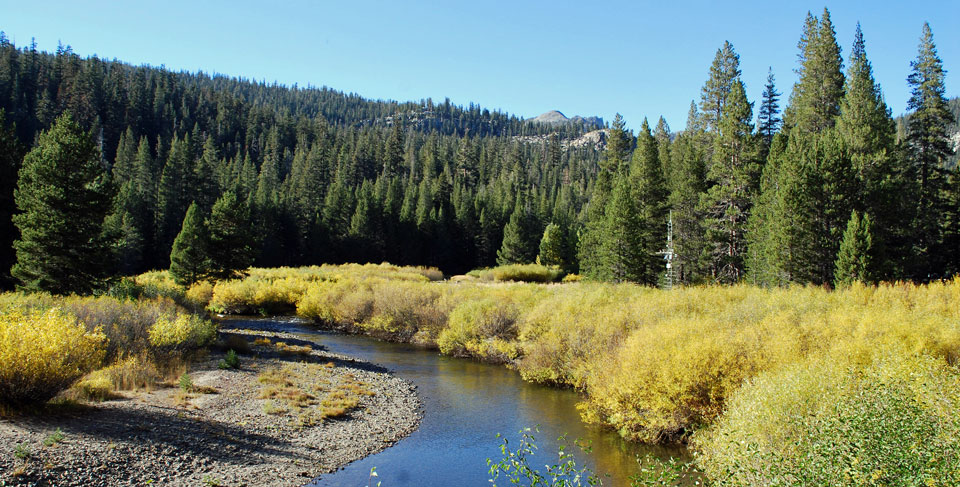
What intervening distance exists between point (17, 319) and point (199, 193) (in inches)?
3039

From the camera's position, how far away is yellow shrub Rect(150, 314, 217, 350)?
23.8 metres

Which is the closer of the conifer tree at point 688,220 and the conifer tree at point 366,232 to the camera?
the conifer tree at point 688,220

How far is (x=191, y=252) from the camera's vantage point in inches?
1998

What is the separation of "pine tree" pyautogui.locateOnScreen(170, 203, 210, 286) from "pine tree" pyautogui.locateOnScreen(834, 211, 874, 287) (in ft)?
156

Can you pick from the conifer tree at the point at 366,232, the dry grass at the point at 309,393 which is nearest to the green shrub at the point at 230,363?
the dry grass at the point at 309,393

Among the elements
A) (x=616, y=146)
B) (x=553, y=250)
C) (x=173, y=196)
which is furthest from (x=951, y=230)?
(x=173, y=196)

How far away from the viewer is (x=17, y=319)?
16.8 meters

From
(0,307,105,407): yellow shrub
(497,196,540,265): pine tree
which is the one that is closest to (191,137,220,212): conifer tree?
(497,196,540,265): pine tree

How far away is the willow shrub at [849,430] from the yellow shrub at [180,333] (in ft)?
69.2

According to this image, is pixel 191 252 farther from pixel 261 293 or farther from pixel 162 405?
pixel 162 405

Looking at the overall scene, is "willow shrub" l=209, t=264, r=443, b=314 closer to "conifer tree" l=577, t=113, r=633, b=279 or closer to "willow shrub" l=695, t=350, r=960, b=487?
"conifer tree" l=577, t=113, r=633, b=279

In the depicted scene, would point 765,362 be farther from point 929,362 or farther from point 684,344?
point 929,362

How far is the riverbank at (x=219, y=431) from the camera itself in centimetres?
1282

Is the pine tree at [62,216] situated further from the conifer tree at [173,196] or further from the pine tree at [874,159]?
the conifer tree at [173,196]
